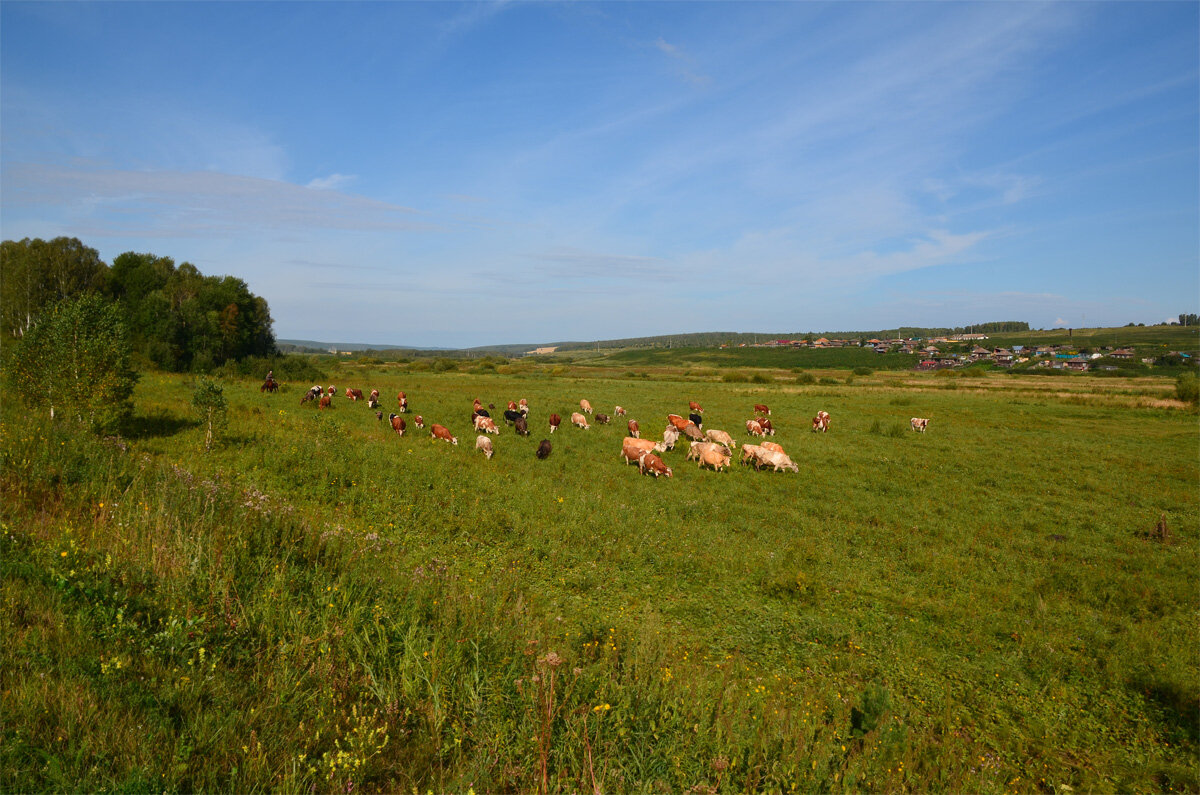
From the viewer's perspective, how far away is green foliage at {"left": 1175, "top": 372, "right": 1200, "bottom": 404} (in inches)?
1500

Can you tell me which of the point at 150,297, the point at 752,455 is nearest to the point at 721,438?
the point at 752,455

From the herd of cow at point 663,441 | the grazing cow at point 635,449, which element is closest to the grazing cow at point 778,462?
the herd of cow at point 663,441

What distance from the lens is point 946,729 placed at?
598 centimetres

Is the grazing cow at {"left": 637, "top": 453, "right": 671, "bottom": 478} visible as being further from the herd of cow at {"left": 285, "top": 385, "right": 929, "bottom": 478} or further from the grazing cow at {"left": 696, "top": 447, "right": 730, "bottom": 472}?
the grazing cow at {"left": 696, "top": 447, "right": 730, "bottom": 472}

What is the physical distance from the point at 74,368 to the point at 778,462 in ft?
68.2

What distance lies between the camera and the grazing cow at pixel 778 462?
1825 centimetres

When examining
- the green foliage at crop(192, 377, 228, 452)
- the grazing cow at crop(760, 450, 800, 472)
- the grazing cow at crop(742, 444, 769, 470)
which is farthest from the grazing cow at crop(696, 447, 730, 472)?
the green foliage at crop(192, 377, 228, 452)

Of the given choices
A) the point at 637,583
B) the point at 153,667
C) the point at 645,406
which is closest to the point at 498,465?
the point at 637,583

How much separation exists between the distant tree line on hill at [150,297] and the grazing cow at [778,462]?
141ft

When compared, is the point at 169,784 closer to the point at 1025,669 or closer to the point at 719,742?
the point at 719,742

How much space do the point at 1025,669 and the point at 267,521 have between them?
36.4 feet

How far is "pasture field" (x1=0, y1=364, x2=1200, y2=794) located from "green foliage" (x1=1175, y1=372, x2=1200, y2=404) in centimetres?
3510

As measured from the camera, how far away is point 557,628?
261 inches

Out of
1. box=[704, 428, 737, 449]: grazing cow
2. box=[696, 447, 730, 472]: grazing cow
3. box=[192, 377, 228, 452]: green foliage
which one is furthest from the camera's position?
box=[704, 428, 737, 449]: grazing cow
